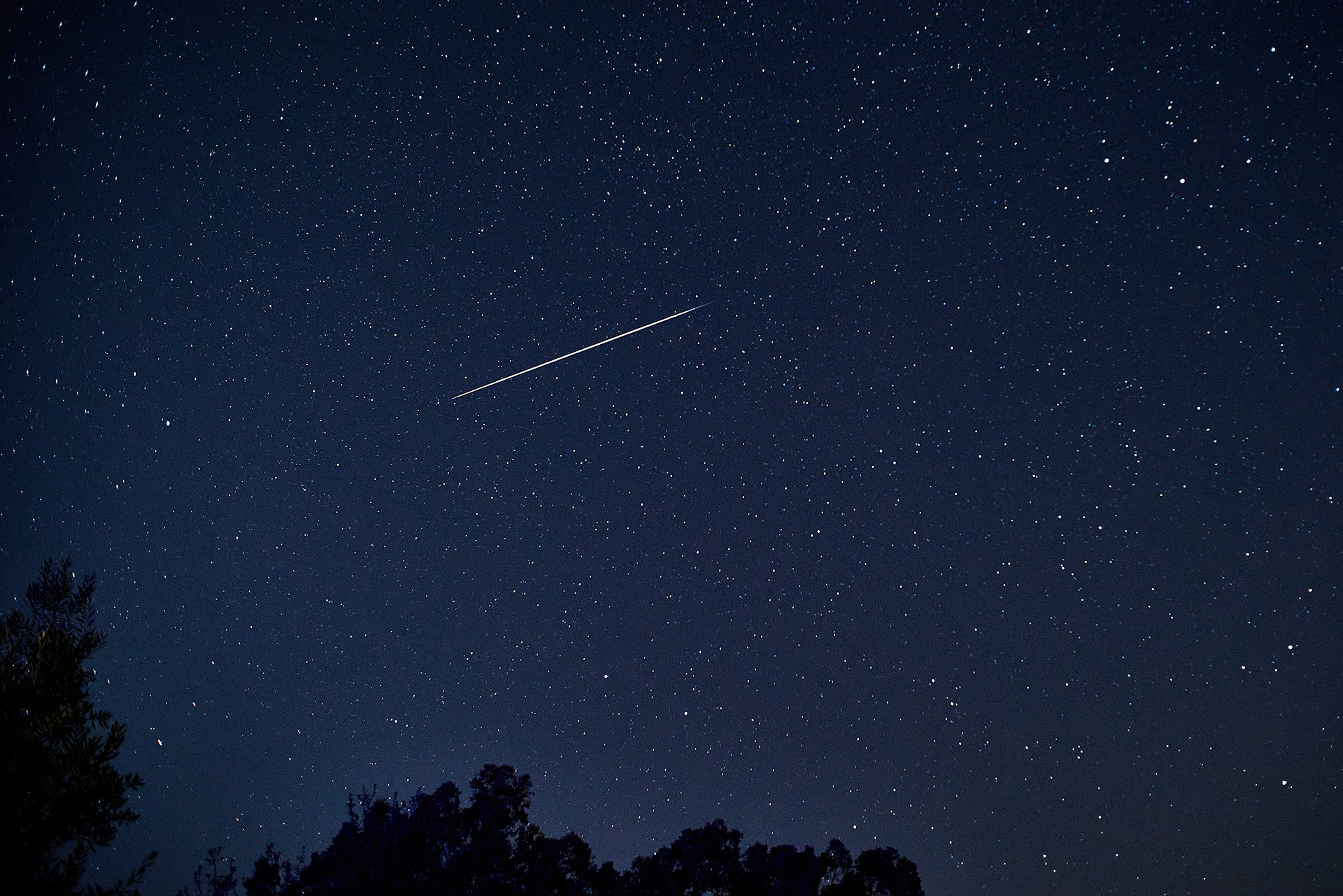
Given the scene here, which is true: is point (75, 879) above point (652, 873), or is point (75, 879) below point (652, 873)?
below

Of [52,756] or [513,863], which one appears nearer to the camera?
[52,756]

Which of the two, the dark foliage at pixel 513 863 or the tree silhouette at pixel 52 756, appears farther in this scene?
the dark foliage at pixel 513 863

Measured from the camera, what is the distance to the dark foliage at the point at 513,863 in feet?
41.2

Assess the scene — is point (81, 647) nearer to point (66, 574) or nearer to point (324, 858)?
point (66, 574)

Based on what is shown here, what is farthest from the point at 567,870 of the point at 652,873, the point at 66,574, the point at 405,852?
the point at 66,574

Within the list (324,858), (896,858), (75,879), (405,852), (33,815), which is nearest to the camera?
(75,879)

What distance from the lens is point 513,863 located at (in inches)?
515

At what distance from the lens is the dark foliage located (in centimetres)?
1255

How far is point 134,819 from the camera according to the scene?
5.87 m

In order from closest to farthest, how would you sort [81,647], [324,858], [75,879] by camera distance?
[75,879] < [81,647] < [324,858]

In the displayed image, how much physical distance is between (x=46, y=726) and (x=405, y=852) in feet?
28.6

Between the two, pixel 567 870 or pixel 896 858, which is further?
pixel 896 858

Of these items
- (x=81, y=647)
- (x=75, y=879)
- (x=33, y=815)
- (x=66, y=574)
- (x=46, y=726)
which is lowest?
(x=75, y=879)

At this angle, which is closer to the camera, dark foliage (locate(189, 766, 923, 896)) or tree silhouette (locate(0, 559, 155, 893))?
tree silhouette (locate(0, 559, 155, 893))
